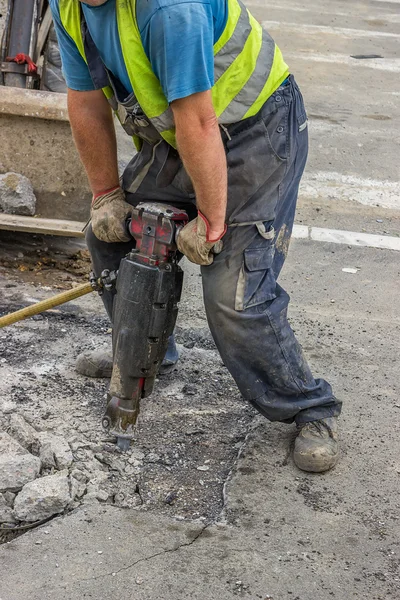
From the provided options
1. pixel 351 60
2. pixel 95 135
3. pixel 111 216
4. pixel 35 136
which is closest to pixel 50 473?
pixel 111 216

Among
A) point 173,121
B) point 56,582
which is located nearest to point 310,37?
point 173,121

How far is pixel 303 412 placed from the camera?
3.30 m

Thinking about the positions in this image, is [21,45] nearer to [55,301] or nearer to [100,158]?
[100,158]

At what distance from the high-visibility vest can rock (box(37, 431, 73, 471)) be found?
1170mm

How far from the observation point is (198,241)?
9.41 feet

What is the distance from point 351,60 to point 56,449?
782cm

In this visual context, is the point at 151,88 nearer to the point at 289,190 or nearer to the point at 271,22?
the point at 289,190

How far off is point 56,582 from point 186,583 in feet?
1.29

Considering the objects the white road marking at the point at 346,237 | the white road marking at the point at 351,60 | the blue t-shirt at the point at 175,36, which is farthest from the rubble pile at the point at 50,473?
the white road marking at the point at 351,60

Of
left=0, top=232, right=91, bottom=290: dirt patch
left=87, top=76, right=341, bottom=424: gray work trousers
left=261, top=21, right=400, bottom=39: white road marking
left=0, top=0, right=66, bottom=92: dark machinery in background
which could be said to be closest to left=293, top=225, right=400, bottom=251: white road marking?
left=0, top=232, right=91, bottom=290: dirt patch

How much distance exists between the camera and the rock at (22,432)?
321 centimetres

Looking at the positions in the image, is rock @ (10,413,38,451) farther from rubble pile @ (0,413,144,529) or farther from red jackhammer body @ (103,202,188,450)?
red jackhammer body @ (103,202,188,450)

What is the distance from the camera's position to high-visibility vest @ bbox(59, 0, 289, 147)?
2582 millimetres

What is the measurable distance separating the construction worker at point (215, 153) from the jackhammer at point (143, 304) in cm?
10
